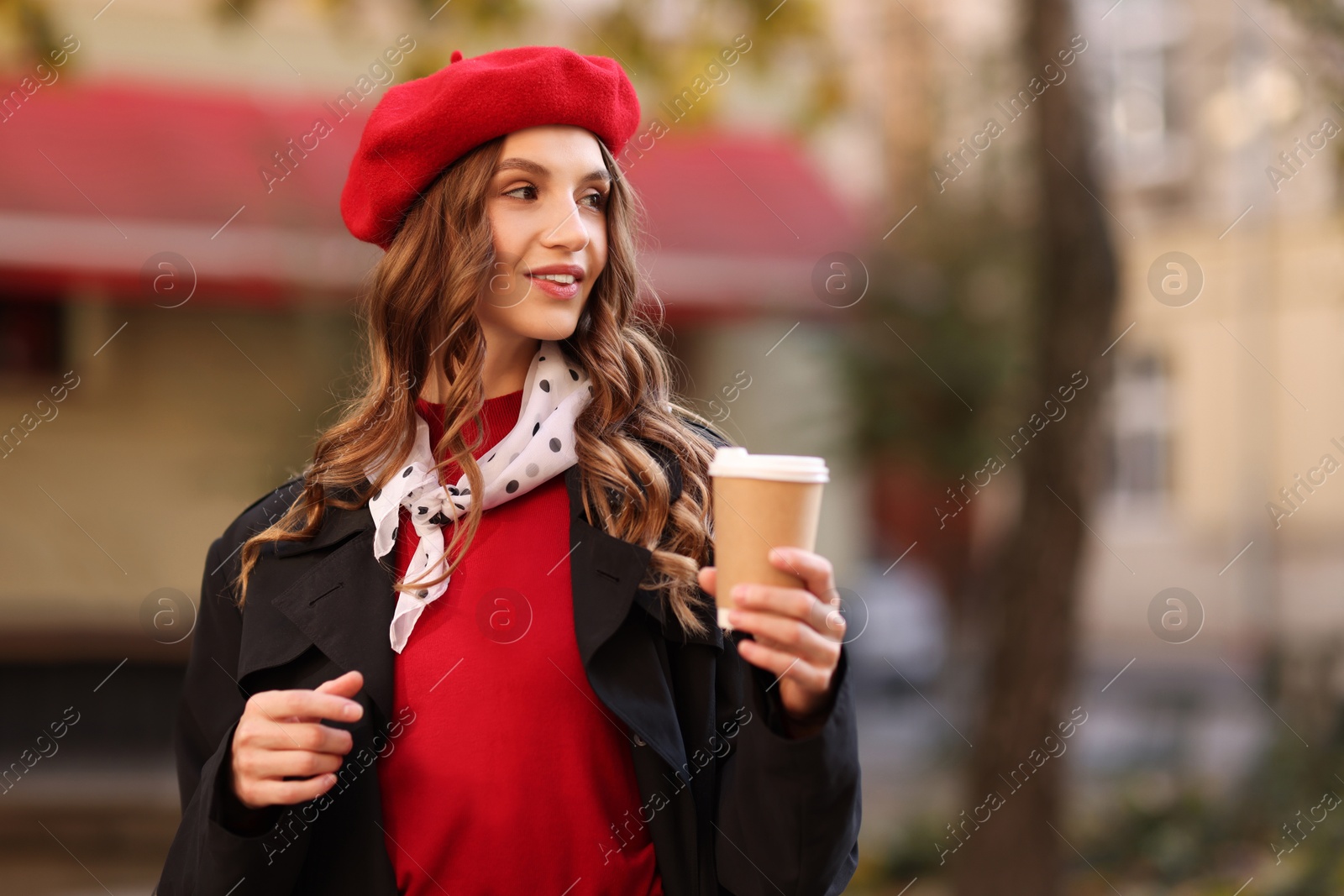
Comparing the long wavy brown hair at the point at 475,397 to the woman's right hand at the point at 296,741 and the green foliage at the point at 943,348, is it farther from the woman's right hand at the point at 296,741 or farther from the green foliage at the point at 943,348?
the green foliage at the point at 943,348

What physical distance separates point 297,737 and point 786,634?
0.63 meters

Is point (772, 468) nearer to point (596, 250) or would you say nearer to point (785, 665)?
point (785, 665)

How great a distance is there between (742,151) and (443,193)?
30.1 feet

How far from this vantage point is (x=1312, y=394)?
15.6 m

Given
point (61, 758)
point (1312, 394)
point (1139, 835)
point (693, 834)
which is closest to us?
point (693, 834)

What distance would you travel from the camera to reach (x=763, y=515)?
58.2 inches

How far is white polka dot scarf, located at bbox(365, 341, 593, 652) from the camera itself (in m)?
1.90

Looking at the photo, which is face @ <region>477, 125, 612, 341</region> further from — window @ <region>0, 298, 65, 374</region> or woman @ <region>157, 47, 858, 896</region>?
window @ <region>0, 298, 65, 374</region>

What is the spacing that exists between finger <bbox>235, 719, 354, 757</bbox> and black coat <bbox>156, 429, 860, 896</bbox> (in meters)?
0.12

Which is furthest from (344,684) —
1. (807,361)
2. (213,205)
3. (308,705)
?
(807,361)

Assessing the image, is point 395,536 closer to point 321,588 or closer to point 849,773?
point 321,588

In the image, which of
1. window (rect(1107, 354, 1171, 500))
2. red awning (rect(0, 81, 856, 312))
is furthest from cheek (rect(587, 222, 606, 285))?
window (rect(1107, 354, 1171, 500))

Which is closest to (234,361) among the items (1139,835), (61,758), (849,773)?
(61,758)

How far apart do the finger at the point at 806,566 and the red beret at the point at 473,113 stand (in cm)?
86
